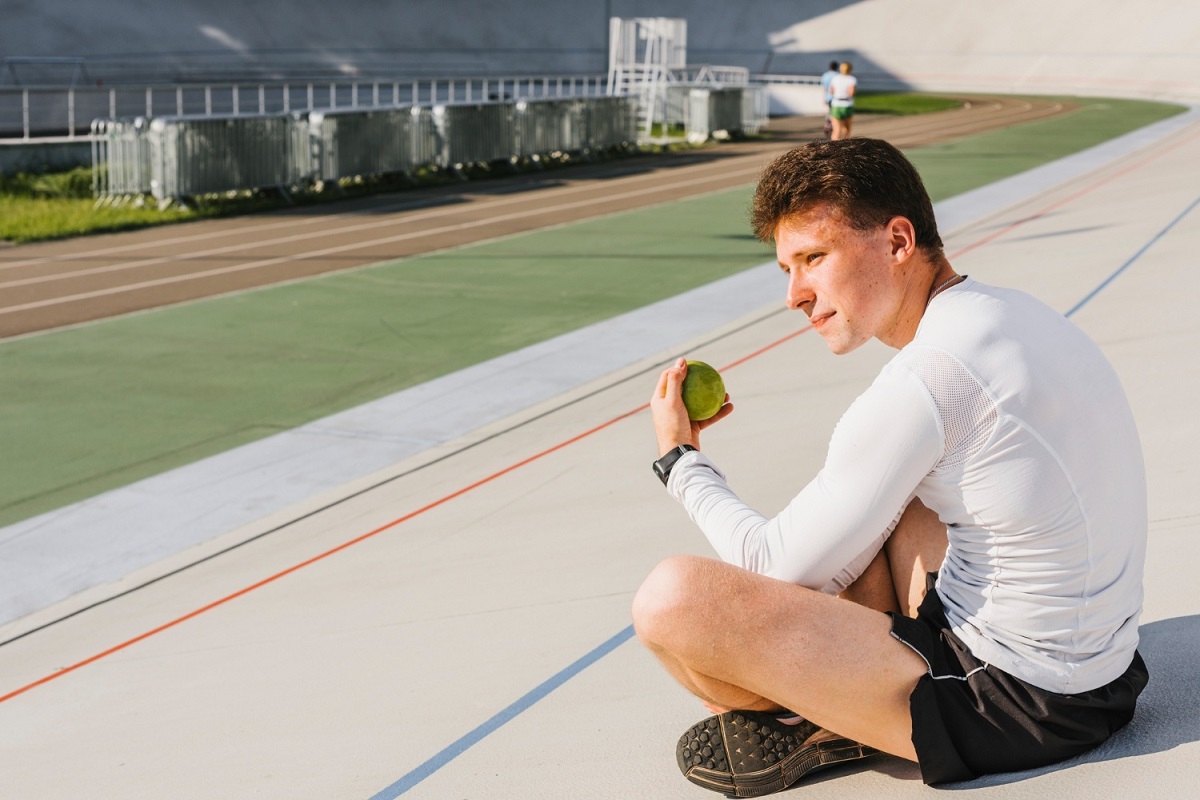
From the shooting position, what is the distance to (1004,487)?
2.61 meters

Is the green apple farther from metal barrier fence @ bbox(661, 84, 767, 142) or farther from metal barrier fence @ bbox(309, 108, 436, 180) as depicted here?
metal barrier fence @ bbox(661, 84, 767, 142)

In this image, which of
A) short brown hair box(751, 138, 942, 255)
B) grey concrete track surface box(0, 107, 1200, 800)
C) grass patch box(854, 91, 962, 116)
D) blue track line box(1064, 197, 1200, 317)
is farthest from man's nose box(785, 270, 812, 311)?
grass patch box(854, 91, 962, 116)

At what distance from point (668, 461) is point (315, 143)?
19552 millimetres

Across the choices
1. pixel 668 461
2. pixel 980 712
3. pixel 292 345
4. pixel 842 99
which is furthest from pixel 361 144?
pixel 980 712

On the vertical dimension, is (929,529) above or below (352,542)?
above

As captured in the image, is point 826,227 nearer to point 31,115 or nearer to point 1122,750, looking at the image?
point 1122,750

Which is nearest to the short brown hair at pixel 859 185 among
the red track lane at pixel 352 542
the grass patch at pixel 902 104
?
the red track lane at pixel 352 542

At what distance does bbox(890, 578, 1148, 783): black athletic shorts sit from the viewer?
2.79m

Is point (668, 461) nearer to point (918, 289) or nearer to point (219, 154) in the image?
point (918, 289)

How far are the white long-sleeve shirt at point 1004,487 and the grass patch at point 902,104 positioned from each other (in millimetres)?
41696

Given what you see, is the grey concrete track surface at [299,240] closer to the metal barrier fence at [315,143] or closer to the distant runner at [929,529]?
the metal barrier fence at [315,143]

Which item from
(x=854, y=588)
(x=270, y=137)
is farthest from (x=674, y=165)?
(x=854, y=588)

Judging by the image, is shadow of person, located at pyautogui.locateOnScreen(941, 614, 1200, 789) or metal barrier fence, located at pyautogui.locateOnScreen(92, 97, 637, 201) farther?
metal barrier fence, located at pyautogui.locateOnScreen(92, 97, 637, 201)

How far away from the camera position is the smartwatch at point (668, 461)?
123 inches
